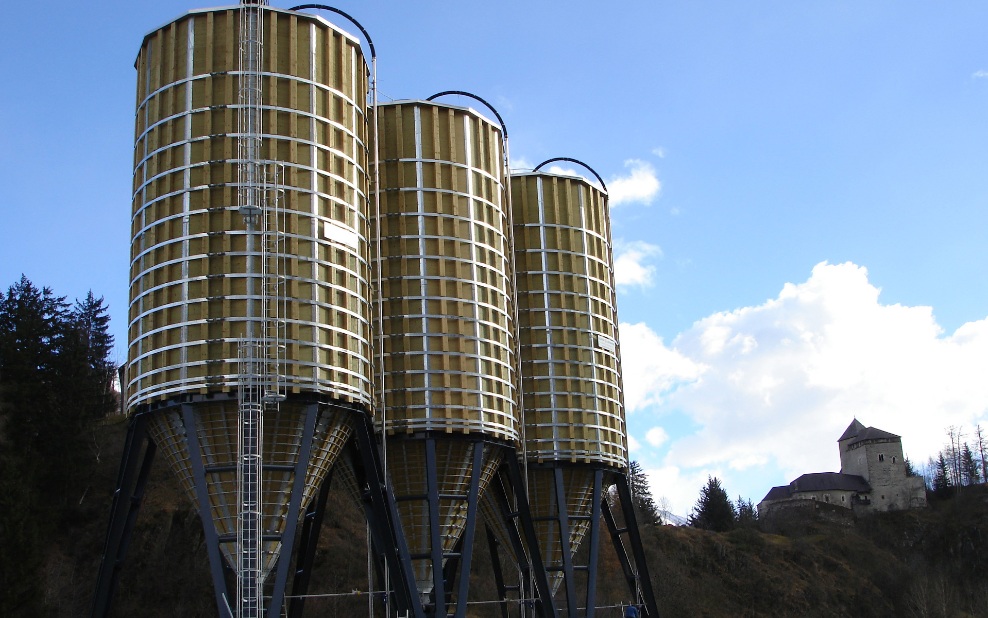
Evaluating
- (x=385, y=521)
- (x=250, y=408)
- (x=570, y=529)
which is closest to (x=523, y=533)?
(x=570, y=529)

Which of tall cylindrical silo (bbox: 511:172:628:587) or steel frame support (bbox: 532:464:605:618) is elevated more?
tall cylindrical silo (bbox: 511:172:628:587)

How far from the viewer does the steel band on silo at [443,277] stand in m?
40.3

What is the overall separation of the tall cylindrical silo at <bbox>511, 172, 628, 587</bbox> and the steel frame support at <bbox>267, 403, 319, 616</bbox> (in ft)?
54.0

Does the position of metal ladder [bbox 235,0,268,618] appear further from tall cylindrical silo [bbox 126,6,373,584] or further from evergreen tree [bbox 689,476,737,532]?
evergreen tree [bbox 689,476,737,532]

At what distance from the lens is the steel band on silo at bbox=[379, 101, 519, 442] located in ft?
132

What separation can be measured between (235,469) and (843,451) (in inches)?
4809

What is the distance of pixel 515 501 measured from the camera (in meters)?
46.4

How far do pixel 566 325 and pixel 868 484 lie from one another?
9517 cm

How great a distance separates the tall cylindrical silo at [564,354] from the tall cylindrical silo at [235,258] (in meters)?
14.0

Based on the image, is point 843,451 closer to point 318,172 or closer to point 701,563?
point 701,563

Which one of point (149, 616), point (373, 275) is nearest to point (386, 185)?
point (373, 275)

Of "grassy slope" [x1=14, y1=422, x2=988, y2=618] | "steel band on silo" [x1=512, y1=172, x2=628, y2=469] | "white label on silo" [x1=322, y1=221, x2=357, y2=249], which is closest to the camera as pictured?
"white label on silo" [x1=322, y1=221, x2=357, y2=249]

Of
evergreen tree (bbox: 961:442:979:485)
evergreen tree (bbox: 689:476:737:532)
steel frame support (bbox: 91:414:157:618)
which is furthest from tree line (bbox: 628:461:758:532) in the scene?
steel frame support (bbox: 91:414:157:618)

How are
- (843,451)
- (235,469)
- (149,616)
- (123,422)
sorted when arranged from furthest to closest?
(843,451) < (123,422) < (149,616) < (235,469)
